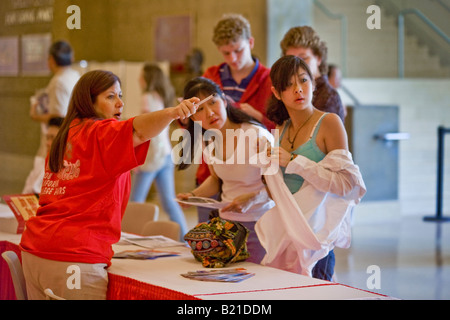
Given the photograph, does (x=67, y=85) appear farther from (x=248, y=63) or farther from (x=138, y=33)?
(x=138, y=33)

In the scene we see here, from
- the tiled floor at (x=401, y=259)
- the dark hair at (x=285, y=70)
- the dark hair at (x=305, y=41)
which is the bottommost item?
the tiled floor at (x=401, y=259)

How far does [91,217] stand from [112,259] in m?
0.41

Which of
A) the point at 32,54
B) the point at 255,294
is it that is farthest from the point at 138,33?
the point at 255,294

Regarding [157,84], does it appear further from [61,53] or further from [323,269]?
[323,269]

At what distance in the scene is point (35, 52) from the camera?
8.21m

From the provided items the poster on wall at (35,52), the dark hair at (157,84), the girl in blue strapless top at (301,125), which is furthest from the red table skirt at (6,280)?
the poster on wall at (35,52)

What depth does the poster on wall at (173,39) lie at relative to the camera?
36.7ft

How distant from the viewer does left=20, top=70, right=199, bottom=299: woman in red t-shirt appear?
309 centimetres

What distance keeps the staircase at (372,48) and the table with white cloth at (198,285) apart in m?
7.39

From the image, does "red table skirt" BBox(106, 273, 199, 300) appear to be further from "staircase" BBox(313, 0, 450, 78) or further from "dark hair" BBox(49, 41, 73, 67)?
"staircase" BBox(313, 0, 450, 78)

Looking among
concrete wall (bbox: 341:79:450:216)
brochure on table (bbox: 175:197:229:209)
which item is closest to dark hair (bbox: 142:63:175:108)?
brochure on table (bbox: 175:197:229:209)

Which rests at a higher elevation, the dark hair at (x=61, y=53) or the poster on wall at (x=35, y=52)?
the poster on wall at (x=35, y=52)

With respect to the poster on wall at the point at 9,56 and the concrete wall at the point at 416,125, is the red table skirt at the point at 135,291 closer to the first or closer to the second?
the poster on wall at the point at 9,56

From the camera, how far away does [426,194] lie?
33.5 feet
